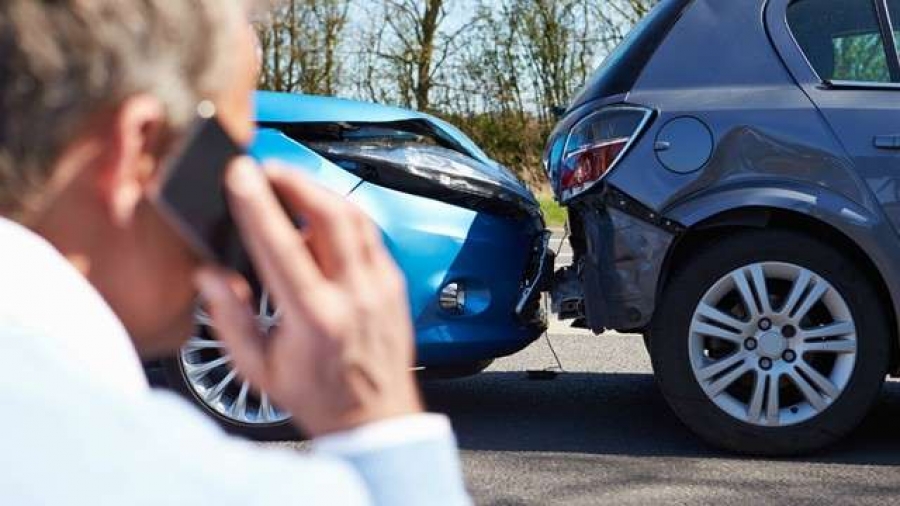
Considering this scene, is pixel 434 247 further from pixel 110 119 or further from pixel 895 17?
pixel 110 119

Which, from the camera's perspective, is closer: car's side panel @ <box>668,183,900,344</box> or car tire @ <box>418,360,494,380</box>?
car's side panel @ <box>668,183,900,344</box>

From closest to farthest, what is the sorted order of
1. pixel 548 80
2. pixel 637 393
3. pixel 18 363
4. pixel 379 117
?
pixel 18 363 < pixel 379 117 < pixel 637 393 < pixel 548 80

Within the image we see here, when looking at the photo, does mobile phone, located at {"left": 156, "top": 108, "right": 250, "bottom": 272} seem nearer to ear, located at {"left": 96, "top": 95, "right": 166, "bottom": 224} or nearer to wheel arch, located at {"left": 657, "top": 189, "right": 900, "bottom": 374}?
ear, located at {"left": 96, "top": 95, "right": 166, "bottom": 224}

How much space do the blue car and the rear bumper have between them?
0.30 meters

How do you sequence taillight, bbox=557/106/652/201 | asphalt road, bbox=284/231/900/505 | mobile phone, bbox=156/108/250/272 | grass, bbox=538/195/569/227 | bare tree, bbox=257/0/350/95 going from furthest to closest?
bare tree, bbox=257/0/350/95 → grass, bbox=538/195/569/227 → taillight, bbox=557/106/652/201 → asphalt road, bbox=284/231/900/505 → mobile phone, bbox=156/108/250/272

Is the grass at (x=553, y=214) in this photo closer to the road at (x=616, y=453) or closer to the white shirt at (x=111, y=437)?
the road at (x=616, y=453)

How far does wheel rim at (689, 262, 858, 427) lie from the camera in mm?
4520

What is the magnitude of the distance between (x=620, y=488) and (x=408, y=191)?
125 cm

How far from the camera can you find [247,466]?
0.75m

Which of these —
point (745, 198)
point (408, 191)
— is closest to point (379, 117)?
point (408, 191)

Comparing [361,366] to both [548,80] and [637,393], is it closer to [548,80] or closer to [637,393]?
[637,393]

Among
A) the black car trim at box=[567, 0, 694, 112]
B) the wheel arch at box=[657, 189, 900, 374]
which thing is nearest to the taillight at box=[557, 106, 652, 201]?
the black car trim at box=[567, 0, 694, 112]

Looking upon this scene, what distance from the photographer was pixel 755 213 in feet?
15.0

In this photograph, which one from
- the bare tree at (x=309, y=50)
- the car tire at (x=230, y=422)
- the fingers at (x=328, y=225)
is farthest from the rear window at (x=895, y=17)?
the bare tree at (x=309, y=50)
